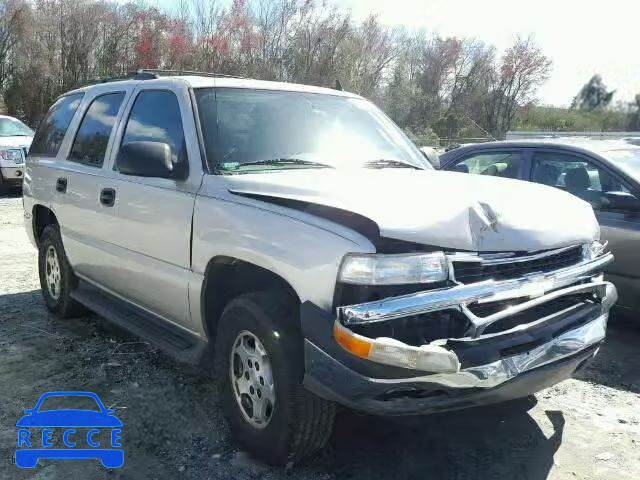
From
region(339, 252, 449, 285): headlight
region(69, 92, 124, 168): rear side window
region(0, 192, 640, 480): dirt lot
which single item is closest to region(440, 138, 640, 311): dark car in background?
region(0, 192, 640, 480): dirt lot

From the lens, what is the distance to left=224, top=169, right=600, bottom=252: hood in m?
2.58

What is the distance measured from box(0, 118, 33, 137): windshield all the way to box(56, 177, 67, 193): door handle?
10715 millimetres

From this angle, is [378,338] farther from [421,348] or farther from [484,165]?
[484,165]

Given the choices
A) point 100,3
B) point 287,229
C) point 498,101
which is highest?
point 100,3

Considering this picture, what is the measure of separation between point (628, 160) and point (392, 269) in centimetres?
391

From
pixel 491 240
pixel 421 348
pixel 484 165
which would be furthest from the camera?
pixel 484 165

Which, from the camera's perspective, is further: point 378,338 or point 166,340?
point 166,340

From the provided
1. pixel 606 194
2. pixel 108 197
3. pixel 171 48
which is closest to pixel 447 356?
pixel 108 197

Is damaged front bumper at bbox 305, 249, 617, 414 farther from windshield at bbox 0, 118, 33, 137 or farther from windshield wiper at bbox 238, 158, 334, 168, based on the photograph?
windshield at bbox 0, 118, 33, 137

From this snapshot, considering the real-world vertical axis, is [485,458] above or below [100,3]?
below

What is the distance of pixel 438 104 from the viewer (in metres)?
31.1

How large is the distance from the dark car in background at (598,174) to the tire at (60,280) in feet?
13.4

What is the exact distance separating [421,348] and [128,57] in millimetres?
27005

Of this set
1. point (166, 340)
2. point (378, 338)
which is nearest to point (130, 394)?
point (166, 340)
